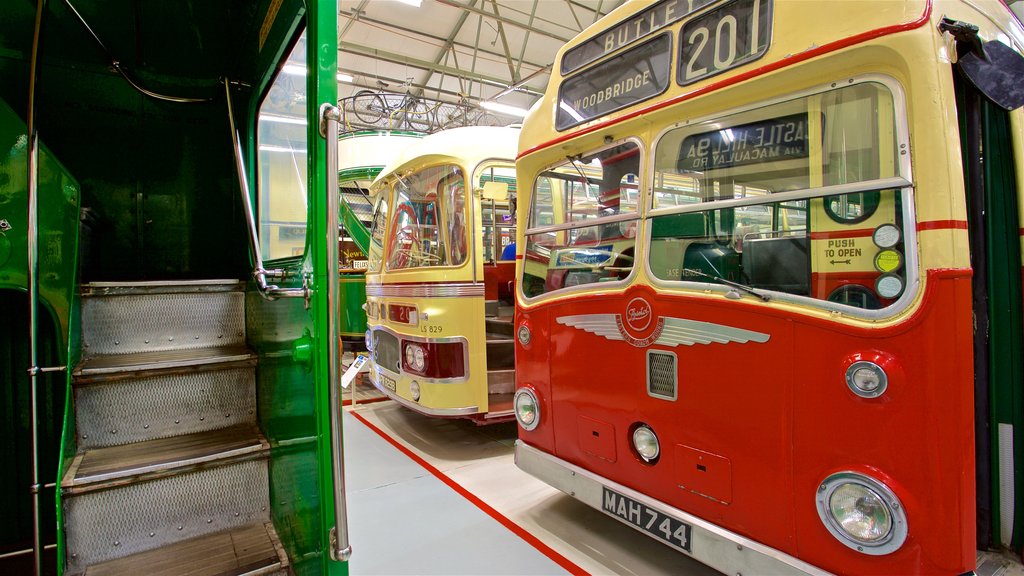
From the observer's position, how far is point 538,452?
9.57 ft

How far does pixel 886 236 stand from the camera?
1.65 m

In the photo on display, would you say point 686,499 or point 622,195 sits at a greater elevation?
point 622,195

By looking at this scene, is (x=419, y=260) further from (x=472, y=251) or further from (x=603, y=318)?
(x=603, y=318)

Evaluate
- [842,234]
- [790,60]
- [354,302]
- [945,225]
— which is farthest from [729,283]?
[354,302]

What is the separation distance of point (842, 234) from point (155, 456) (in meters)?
2.60

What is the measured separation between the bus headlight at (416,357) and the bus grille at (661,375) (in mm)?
2120

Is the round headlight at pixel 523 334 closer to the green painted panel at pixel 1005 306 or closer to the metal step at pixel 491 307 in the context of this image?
the metal step at pixel 491 307

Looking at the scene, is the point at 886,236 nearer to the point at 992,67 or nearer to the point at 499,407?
the point at 992,67

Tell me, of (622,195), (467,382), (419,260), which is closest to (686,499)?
→ (622,195)

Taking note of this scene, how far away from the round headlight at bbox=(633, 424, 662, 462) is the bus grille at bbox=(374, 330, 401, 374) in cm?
248

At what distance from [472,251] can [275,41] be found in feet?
7.07

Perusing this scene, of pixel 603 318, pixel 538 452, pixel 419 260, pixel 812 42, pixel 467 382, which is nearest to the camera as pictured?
pixel 812 42

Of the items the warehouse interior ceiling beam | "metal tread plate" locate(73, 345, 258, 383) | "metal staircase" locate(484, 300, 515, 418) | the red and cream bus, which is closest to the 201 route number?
the red and cream bus

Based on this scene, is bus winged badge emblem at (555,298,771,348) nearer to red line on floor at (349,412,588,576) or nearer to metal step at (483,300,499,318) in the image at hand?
red line on floor at (349,412,588,576)
